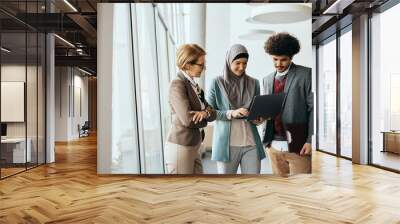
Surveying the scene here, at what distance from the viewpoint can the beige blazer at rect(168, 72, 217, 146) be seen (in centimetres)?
636

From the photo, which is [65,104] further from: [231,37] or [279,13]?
[279,13]

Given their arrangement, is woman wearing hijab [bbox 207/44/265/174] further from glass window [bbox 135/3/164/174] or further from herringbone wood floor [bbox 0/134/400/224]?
glass window [bbox 135/3/164/174]

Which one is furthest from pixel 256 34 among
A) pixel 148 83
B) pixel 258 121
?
pixel 148 83

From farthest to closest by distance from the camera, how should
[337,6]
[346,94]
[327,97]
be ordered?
1. [327,97]
2. [346,94]
3. [337,6]

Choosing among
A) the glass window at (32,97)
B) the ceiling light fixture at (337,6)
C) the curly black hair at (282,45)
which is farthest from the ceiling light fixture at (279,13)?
the glass window at (32,97)

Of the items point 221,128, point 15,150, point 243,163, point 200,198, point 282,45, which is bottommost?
point 200,198

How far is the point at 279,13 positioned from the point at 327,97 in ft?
16.4

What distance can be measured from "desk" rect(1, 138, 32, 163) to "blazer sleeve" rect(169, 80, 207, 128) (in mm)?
2896

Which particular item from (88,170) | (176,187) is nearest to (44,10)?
(88,170)

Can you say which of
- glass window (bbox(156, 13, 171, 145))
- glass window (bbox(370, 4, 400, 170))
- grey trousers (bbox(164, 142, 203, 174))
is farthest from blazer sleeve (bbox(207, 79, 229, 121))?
glass window (bbox(370, 4, 400, 170))

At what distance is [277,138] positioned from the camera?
652cm

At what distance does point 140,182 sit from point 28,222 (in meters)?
2.43

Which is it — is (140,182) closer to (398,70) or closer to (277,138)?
(277,138)

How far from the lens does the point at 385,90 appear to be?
7.76m
